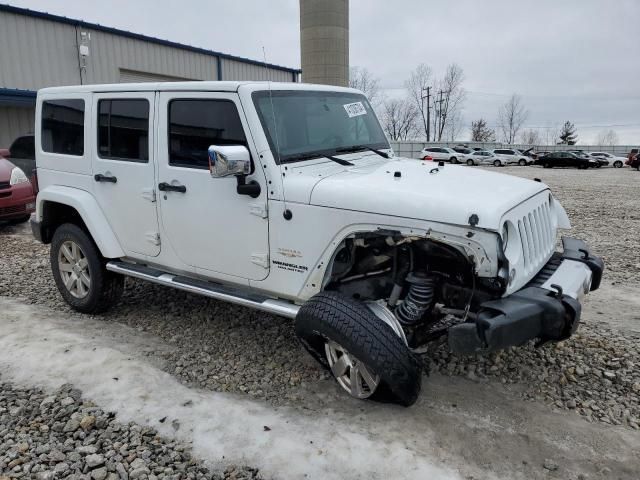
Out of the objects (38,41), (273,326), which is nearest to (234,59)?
(38,41)

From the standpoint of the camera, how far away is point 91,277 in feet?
16.1

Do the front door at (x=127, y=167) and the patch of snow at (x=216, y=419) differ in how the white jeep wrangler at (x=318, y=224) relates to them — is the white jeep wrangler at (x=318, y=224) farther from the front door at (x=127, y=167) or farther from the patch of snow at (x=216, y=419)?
the patch of snow at (x=216, y=419)

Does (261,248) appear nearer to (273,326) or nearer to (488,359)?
(273,326)

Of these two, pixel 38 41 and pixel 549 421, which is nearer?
pixel 549 421

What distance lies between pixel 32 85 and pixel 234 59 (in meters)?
8.23

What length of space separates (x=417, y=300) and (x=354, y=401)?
0.82 meters

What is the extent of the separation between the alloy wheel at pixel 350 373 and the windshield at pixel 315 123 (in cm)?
131

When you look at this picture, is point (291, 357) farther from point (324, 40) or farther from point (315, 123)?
point (324, 40)

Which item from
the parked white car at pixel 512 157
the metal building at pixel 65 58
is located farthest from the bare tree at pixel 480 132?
the metal building at pixel 65 58

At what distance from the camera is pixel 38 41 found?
16688 mm

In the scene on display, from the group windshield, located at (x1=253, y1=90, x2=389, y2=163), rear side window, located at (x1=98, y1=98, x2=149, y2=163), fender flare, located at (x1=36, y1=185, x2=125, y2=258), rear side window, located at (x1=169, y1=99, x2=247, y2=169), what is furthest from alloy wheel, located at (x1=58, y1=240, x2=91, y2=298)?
windshield, located at (x1=253, y1=90, x2=389, y2=163)

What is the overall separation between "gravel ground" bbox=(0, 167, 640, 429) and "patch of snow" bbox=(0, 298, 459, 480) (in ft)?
0.72

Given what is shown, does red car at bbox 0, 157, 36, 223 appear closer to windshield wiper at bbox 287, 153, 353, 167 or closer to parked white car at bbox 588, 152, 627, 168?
windshield wiper at bbox 287, 153, 353, 167

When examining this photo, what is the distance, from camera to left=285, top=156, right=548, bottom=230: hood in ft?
9.73
